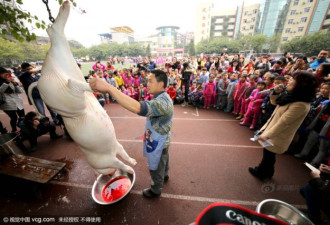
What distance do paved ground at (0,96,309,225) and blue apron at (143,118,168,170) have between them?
934 millimetres

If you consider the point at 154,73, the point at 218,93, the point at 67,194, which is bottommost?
the point at 67,194

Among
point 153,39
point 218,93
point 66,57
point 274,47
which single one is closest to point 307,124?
point 218,93

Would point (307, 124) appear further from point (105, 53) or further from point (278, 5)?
point (278, 5)

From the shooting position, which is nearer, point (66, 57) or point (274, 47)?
point (66, 57)

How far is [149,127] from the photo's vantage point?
187cm

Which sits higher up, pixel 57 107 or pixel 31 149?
pixel 57 107

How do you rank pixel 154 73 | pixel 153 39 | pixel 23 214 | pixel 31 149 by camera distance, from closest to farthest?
pixel 154 73 < pixel 23 214 < pixel 31 149 < pixel 153 39

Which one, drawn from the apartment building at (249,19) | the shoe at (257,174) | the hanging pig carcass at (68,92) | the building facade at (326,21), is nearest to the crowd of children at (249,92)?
the shoe at (257,174)

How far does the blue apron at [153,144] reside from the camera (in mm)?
1835

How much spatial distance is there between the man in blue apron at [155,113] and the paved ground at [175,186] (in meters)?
0.48

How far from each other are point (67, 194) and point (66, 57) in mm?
2501

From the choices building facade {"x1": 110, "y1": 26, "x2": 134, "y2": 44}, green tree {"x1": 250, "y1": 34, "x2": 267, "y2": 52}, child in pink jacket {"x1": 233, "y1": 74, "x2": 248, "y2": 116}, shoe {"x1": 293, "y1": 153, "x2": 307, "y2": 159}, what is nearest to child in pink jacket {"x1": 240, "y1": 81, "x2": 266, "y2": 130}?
child in pink jacket {"x1": 233, "y1": 74, "x2": 248, "y2": 116}

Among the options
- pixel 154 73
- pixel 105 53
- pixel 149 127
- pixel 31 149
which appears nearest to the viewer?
pixel 154 73

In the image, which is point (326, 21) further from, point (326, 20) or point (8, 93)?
point (8, 93)
